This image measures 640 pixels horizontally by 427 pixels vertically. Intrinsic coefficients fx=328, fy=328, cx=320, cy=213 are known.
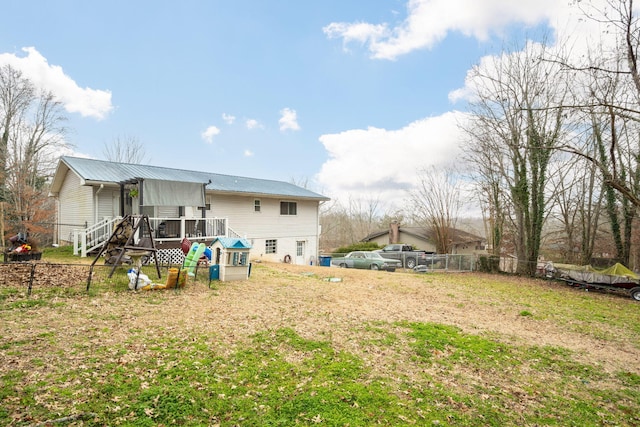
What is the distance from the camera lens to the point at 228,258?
10.3 meters

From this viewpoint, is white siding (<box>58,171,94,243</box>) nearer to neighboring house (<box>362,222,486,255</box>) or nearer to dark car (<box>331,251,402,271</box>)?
dark car (<box>331,251,402,271</box>)

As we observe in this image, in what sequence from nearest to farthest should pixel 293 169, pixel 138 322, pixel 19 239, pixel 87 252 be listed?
pixel 138 322, pixel 19 239, pixel 87 252, pixel 293 169

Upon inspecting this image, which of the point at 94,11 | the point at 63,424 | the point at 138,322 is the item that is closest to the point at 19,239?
the point at 138,322

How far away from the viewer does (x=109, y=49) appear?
14758mm

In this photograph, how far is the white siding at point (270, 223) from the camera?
18.9m

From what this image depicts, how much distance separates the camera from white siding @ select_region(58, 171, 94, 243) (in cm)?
1458

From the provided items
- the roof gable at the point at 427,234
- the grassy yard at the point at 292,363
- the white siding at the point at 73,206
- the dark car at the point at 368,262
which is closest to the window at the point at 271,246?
the dark car at the point at 368,262

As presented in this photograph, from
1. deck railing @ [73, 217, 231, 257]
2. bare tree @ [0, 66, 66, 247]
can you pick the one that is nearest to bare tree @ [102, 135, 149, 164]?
bare tree @ [0, 66, 66, 247]

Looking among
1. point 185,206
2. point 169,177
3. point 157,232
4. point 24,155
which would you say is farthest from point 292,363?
point 24,155

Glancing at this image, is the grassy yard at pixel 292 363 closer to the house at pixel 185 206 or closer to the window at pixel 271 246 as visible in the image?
the house at pixel 185 206

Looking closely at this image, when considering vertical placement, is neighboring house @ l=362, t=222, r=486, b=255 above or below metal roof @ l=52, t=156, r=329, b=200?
below

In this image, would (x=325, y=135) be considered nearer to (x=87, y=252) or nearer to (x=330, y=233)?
(x=87, y=252)

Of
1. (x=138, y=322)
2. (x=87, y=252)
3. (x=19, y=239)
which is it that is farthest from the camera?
(x=87, y=252)

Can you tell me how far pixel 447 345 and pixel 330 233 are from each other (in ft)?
151
